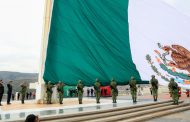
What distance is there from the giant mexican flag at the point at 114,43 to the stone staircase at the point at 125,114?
1.54 metres

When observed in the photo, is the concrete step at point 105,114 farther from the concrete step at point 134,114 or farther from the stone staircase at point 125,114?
the concrete step at point 134,114

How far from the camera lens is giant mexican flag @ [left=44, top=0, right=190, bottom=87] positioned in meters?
17.8

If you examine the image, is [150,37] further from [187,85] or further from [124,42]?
[187,85]

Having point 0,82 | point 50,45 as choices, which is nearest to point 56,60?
point 50,45

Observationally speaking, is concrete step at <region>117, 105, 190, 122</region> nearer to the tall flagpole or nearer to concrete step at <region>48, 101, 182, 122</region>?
concrete step at <region>48, 101, 182, 122</region>

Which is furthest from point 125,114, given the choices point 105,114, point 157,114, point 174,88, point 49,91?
point 49,91

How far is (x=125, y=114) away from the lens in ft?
46.4

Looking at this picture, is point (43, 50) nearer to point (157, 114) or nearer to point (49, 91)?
point (49, 91)

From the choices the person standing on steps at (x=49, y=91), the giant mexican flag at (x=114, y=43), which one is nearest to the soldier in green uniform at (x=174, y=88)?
the giant mexican flag at (x=114, y=43)

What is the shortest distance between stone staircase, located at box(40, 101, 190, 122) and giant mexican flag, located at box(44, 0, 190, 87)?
1544mm

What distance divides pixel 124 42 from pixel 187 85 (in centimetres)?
539

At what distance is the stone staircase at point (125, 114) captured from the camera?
467 inches

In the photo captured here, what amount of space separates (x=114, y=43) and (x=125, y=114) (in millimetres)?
7036

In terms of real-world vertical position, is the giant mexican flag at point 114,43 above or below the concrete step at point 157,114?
above
